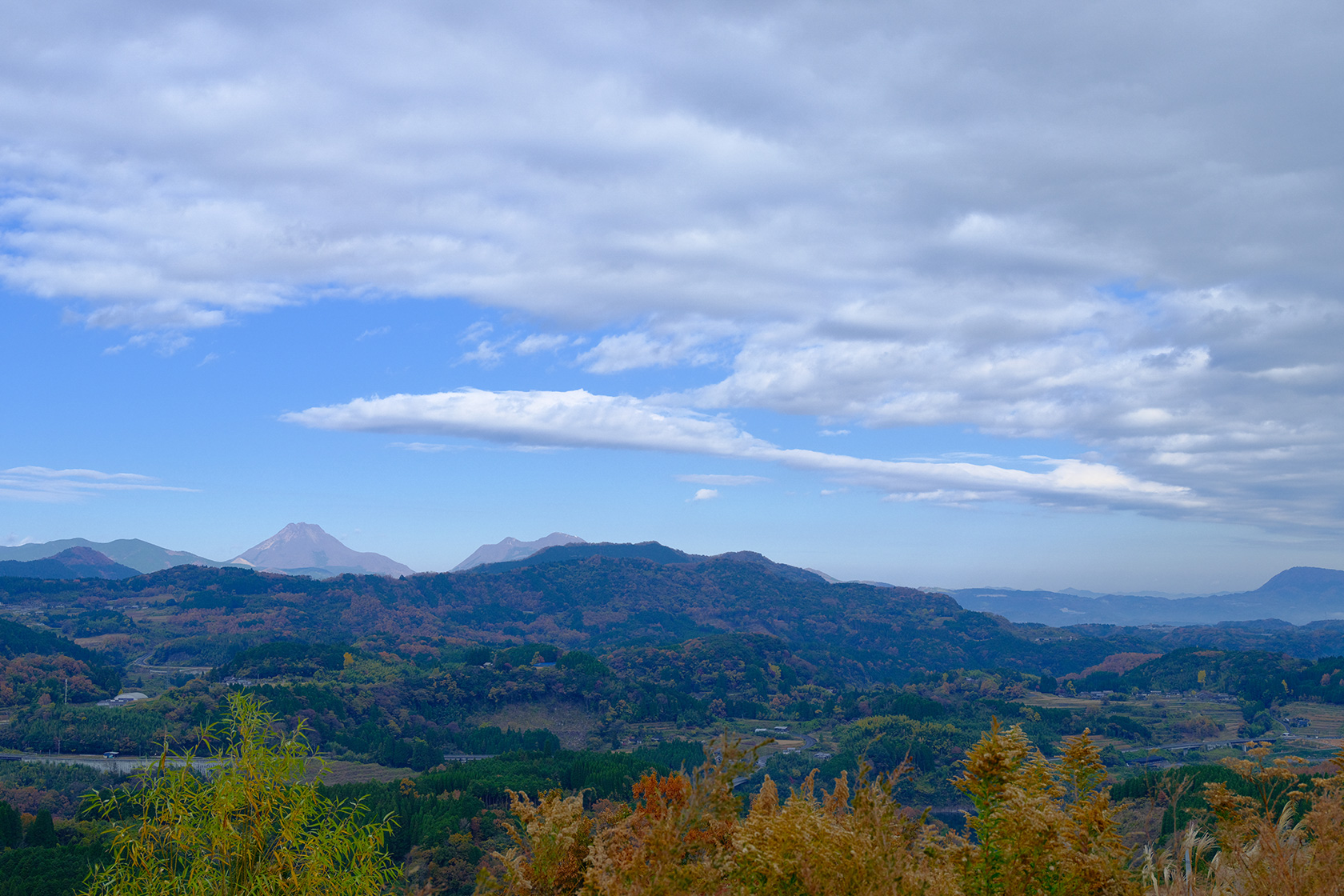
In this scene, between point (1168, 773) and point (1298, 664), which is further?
point (1298, 664)

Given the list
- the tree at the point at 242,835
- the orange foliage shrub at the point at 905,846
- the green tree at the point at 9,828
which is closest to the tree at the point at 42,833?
the green tree at the point at 9,828

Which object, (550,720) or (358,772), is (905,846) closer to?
(358,772)

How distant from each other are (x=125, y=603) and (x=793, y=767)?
568 feet

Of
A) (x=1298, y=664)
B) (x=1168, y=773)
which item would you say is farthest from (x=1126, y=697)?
(x=1168, y=773)

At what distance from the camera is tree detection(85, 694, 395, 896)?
10.3 m

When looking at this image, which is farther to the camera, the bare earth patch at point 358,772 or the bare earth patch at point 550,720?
the bare earth patch at point 550,720

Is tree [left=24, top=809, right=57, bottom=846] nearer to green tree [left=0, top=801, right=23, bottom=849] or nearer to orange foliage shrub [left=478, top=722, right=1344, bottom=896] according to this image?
green tree [left=0, top=801, right=23, bottom=849]

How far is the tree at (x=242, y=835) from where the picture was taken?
10336 millimetres

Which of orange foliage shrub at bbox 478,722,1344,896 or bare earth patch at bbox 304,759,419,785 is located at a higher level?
orange foliage shrub at bbox 478,722,1344,896

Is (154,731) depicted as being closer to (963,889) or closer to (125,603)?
(963,889)

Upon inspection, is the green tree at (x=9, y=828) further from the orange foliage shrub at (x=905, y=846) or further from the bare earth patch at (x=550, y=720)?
the bare earth patch at (x=550, y=720)

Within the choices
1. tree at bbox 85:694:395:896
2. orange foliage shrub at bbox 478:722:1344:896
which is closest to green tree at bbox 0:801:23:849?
tree at bbox 85:694:395:896

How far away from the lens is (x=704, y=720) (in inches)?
5285

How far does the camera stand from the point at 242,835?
10461 millimetres
